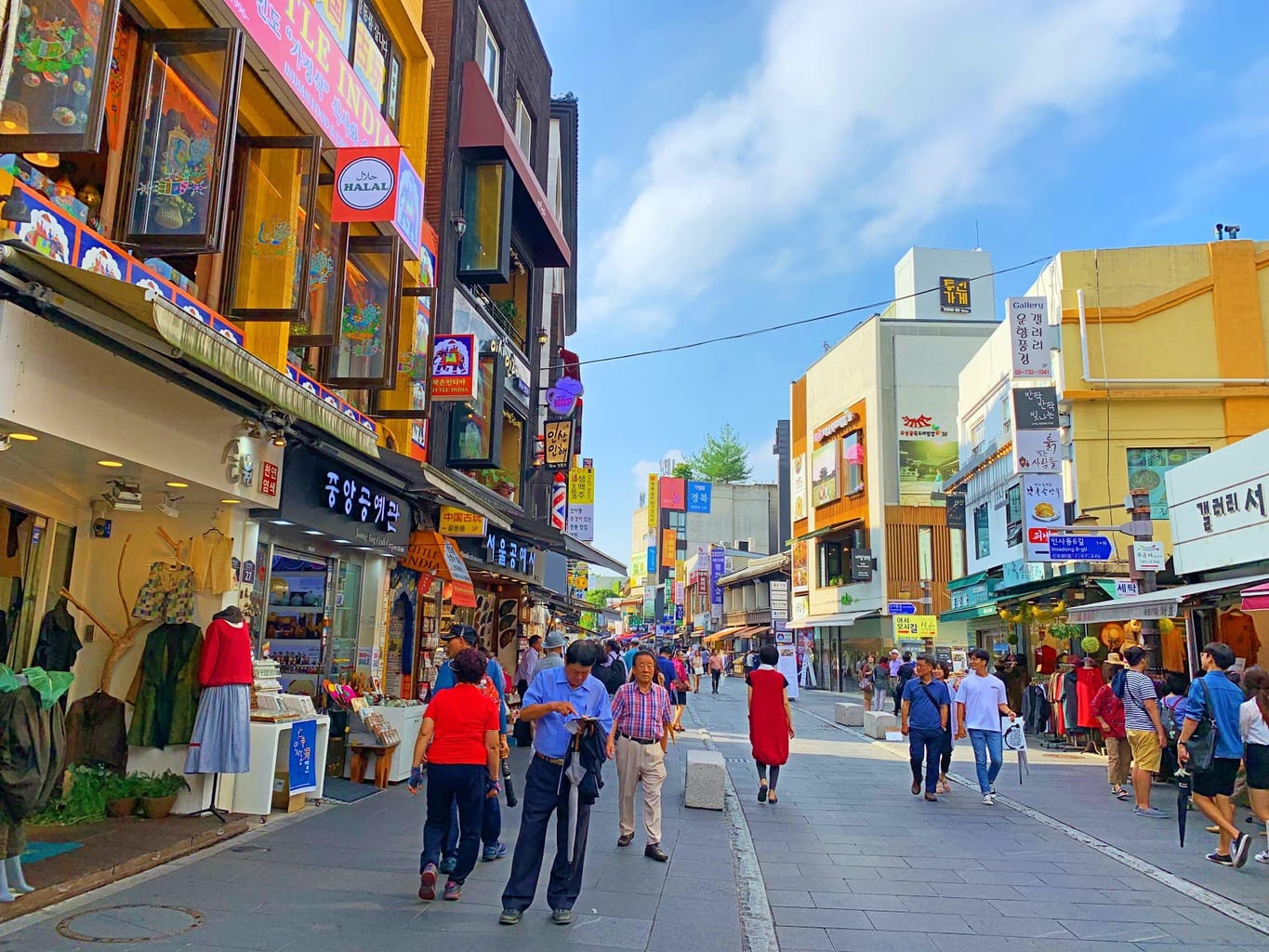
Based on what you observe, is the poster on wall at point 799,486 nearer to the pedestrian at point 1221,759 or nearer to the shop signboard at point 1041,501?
the shop signboard at point 1041,501

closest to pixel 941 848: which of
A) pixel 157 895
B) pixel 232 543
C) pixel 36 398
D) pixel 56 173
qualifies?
pixel 157 895

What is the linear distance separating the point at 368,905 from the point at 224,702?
9.66 feet

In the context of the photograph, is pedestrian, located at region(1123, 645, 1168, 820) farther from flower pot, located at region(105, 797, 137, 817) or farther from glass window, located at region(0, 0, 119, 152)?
glass window, located at region(0, 0, 119, 152)

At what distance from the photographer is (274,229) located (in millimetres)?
8938

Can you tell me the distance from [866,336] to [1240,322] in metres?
20.2

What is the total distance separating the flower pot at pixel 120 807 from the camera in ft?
25.1

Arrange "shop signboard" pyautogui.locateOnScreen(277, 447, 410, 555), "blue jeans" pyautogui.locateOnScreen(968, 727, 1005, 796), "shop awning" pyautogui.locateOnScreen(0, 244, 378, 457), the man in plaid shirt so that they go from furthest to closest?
"blue jeans" pyautogui.locateOnScreen(968, 727, 1005, 796) < "shop signboard" pyautogui.locateOnScreen(277, 447, 410, 555) < the man in plaid shirt < "shop awning" pyautogui.locateOnScreen(0, 244, 378, 457)

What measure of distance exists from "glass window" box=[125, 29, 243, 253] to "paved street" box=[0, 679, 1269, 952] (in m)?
4.70

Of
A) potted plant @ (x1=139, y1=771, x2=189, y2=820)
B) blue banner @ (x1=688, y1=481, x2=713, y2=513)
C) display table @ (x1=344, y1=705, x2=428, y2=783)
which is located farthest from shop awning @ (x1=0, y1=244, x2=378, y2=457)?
blue banner @ (x1=688, y1=481, x2=713, y2=513)

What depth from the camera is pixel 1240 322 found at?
68.9 feet

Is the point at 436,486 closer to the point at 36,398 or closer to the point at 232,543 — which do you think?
the point at 232,543

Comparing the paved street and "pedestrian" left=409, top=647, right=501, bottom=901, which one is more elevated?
"pedestrian" left=409, top=647, right=501, bottom=901

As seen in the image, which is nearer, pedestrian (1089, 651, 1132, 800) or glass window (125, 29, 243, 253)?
glass window (125, 29, 243, 253)

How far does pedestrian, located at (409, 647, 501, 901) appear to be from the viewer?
19.2 ft
